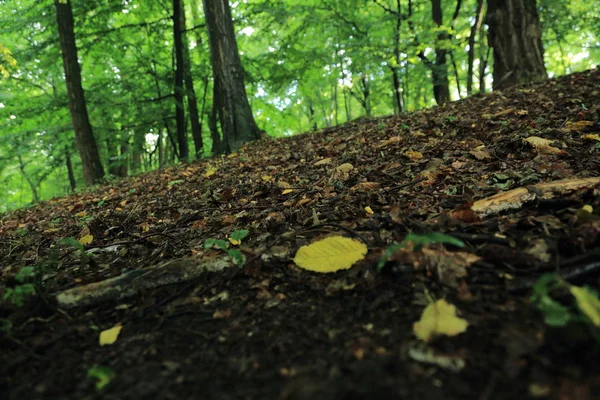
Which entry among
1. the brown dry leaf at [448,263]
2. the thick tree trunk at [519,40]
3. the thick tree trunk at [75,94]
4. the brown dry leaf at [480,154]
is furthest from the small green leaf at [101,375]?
the thick tree trunk at [75,94]

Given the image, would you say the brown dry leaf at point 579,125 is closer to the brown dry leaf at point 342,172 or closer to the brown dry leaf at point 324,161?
the brown dry leaf at point 342,172

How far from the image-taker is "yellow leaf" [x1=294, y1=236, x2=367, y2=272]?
1.32 meters

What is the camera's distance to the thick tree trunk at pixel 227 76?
6.11m

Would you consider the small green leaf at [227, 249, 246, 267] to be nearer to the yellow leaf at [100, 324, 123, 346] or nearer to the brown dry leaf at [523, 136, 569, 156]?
the yellow leaf at [100, 324, 123, 346]

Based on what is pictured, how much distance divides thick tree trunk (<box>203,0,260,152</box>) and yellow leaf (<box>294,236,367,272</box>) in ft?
16.8

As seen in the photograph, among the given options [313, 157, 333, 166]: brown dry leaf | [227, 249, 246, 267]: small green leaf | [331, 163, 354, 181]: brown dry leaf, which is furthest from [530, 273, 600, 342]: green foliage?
[313, 157, 333, 166]: brown dry leaf

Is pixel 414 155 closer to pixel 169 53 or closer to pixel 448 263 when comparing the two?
pixel 448 263

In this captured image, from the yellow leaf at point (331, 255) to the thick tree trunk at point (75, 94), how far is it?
7.15 meters

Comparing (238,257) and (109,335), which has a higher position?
(238,257)

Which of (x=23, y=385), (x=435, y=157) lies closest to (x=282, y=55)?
(x=435, y=157)

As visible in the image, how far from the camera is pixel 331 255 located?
1.36m

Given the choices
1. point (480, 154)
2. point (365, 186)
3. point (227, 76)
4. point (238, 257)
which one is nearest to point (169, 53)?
point (227, 76)

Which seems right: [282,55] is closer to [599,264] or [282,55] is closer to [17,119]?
[17,119]

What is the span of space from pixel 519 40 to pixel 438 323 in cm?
686
